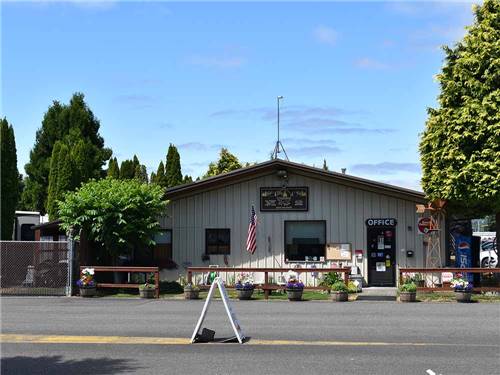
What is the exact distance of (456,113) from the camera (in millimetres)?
21984

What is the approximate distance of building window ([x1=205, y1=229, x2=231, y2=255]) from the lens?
84.3 ft

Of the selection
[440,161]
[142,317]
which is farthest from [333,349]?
[440,161]

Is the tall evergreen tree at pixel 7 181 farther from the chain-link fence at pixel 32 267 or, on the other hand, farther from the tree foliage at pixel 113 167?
the tree foliage at pixel 113 167

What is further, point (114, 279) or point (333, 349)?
point (114, 279)

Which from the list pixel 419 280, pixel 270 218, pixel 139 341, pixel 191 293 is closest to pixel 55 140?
pixel 270 218

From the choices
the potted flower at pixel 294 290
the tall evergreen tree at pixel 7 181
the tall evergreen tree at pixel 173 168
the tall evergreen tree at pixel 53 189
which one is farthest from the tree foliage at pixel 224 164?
the potted flower at pixel 294 290

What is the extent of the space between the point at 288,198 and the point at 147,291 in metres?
6.70

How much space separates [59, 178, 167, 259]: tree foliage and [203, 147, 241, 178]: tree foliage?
29772 millimetres

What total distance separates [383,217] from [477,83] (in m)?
5.97

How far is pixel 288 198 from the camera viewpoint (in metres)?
25.3

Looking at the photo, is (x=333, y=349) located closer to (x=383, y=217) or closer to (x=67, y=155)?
(x=383, y=217)

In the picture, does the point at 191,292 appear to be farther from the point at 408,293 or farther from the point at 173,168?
the point at 173,168

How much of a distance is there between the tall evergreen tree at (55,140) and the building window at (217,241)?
22.6 metres

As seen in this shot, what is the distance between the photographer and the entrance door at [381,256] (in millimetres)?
24797
